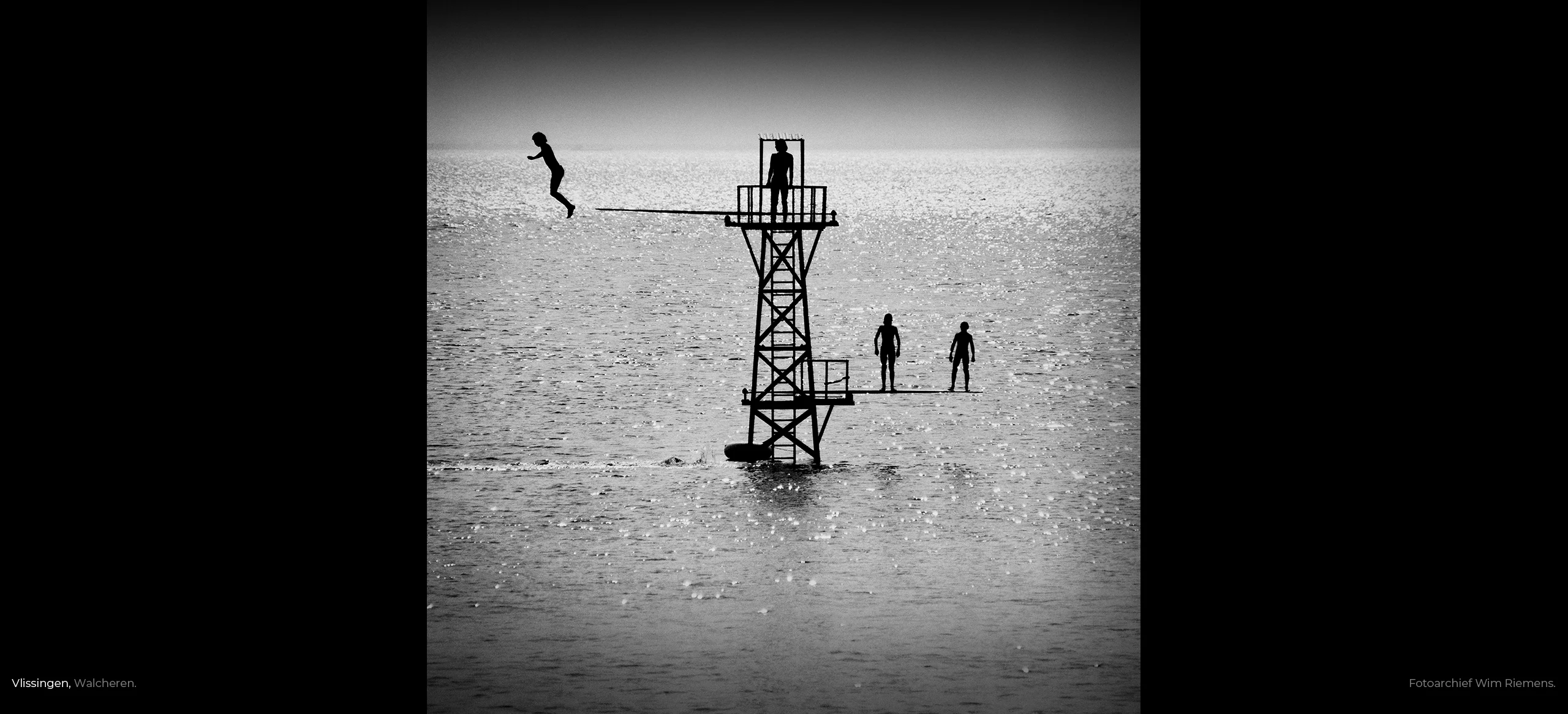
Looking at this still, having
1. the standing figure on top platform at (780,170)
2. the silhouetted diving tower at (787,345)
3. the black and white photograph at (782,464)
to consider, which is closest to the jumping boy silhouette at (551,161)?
the black and white photograph at (782,464)

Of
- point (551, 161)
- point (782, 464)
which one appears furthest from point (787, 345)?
point (551, 161)

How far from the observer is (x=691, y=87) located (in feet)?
396

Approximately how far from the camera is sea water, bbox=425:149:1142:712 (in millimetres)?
24156

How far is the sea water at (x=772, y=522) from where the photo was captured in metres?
Answer: 24.2

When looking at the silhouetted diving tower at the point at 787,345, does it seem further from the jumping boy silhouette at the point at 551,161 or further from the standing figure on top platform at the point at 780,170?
the jumping boy silhouette at the point at 551,161

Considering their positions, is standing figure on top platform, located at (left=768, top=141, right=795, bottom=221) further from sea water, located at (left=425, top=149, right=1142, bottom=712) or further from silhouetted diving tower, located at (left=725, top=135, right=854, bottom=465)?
sea water, located at (left=425, top=149, right=1142, bottom=712)

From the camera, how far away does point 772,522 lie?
34.8m

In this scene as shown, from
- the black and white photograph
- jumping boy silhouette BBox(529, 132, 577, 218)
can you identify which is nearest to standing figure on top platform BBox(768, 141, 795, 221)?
the black and white photograph

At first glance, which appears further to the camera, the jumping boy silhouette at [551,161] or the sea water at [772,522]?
the sea water at [772,522]
